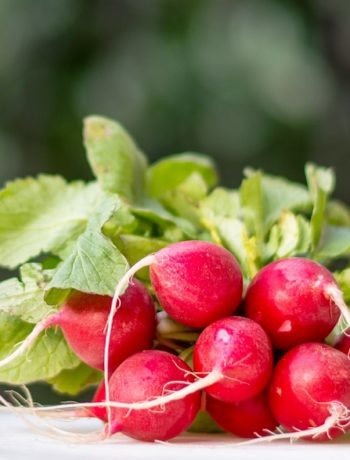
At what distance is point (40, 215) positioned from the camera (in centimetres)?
120

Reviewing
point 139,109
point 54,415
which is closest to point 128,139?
point 54,415

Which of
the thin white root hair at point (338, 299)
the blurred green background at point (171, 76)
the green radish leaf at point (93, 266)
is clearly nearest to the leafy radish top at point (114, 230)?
the green radish leaf at point (93, 266)

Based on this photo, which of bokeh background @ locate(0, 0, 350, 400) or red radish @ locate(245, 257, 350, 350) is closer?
red radish @ locate(245, 257, 350, 350)

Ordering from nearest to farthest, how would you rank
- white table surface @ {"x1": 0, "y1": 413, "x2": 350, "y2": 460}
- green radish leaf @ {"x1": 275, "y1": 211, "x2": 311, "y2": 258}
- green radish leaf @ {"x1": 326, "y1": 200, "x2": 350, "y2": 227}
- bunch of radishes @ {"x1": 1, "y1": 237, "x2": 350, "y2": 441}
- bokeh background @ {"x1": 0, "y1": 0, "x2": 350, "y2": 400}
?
white table surface @ {"x1": 0, "y1": 413, "x2": 350, "y2": 460} < bunch of radishes @ {"x1": 1, "y1": 237, "x2": 350, "y2": 441} < green radish leaf @ {"x1": 275, "y1": 211, "x2": 311, "y2": 258} < green radish leaf @ {"x1": 326, "y1": 200, "x2": 350, "y2": 227} < bokeh background @ {"x1": 0, "y1": 0, "x2": 350, "y2": 400}

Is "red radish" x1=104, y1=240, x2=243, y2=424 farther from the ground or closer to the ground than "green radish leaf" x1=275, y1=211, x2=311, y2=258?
farther from the ground

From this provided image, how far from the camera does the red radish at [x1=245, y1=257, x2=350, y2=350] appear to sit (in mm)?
919

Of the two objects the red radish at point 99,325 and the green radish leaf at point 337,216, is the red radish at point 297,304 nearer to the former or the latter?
the red radish at point 99,325

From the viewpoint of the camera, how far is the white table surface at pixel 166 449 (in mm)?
779

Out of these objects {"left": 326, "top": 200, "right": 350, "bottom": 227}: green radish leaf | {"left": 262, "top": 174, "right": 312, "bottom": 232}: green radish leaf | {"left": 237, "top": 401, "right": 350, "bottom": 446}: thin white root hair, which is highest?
{"left": 262, "top": 174, "right": 312, "bottom": 232}: green radish leaf

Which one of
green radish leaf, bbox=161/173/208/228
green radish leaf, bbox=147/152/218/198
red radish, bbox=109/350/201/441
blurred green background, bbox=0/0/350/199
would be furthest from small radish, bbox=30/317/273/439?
blurred green background, bbox=0/0/350/199

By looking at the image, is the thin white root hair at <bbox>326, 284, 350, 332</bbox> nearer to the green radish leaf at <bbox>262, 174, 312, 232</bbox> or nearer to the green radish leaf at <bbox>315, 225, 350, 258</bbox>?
the green radish leaf at <bbox>315, 225, 350, 258</bbox>

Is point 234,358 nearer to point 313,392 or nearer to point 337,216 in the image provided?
point 313,392

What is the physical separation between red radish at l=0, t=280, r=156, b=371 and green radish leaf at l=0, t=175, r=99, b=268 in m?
0.20

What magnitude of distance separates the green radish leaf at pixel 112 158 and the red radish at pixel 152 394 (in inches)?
13.7
